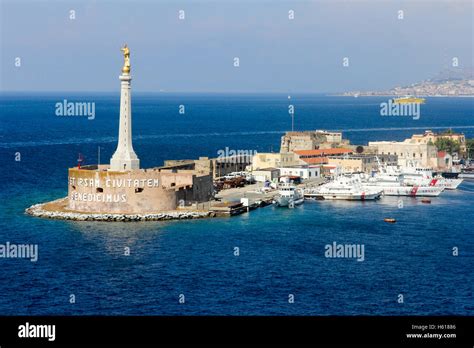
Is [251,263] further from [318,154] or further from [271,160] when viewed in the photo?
[318,154]

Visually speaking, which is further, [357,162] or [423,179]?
[357,162]

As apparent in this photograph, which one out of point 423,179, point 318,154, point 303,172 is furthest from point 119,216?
point 318,154

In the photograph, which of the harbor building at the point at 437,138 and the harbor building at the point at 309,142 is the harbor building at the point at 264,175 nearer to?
the harbor building at the point at 309,142

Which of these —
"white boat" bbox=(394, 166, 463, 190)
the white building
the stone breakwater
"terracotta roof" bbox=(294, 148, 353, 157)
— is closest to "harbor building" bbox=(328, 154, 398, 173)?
"terracotta roof" bbox=(294, 148, 353, 157)

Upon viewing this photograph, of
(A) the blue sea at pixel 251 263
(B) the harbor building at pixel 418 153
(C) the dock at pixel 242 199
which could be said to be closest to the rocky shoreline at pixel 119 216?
(A) the blue sea at pixel 251 263

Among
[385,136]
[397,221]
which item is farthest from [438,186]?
[385,136]

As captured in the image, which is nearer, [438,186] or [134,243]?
[134,243]

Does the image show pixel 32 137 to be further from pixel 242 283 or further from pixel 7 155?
pixel 242 283
